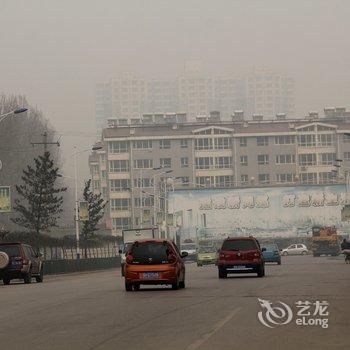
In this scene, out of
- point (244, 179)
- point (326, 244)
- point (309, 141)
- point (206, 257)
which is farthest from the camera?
point (309, 141)

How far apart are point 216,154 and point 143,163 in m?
12.7

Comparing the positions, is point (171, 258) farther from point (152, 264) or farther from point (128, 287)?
point (128, 287)

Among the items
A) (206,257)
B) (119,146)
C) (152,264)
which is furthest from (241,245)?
(119,146)

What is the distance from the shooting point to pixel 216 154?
197 metres

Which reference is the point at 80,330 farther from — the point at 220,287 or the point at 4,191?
the point at 4,191

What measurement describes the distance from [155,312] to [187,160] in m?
173

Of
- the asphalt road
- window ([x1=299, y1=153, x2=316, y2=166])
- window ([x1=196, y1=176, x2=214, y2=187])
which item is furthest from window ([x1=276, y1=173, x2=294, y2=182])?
the asphalt road

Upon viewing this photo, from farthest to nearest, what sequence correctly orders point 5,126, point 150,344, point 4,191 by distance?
1. point 5,126
2. point 4,191
3. point 150,344

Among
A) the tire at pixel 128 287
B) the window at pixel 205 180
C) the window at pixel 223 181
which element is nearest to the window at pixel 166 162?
the window at pixel 205 180

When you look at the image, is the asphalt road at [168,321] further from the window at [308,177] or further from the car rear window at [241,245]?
the window at [308,177]

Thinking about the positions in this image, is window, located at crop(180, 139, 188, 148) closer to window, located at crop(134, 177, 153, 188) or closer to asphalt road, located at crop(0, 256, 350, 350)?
window, located at crop(134, 177, 153, 188)

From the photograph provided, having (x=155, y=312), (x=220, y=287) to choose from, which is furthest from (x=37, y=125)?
(x=155, y=312)

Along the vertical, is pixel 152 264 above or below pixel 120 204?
below

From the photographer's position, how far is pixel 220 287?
120 feet
